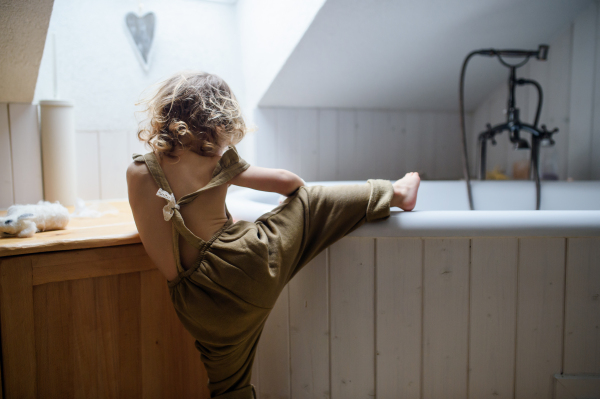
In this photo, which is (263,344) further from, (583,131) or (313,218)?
(583,131)

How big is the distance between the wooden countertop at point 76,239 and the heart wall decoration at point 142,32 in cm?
84

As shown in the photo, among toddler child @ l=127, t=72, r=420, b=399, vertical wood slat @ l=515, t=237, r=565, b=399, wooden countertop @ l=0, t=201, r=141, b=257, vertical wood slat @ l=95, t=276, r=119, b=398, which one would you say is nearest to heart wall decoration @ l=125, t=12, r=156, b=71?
wooden countertop @ l=0, t=201, r=141, b=257

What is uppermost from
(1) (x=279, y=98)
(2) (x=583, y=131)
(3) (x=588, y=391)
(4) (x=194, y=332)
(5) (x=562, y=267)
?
(1) (x=279, y=98)

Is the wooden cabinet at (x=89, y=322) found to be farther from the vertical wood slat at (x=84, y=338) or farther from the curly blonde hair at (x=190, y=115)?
the curly blonde hair at (x=190, y=115)

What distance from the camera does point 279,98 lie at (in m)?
1.67

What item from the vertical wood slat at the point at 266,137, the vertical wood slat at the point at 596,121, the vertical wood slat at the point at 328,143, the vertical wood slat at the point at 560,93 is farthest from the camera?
the vertical wood slat at the point at 328,143

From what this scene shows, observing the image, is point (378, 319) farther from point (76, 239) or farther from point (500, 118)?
point (500, 118)

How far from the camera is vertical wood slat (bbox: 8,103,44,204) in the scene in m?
1.37

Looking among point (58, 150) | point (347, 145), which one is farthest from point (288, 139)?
point (58, 150)

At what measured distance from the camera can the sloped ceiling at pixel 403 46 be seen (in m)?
1.34

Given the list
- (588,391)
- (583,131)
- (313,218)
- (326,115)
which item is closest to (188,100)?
(313,218)

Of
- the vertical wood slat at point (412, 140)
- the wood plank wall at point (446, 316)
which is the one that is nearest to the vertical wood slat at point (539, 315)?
the wood plank wall at point (446, 316)

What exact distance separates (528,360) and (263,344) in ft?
1.78

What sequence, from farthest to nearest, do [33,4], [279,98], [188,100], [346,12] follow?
[279,98], [346,12], [33,4], [188,100]
